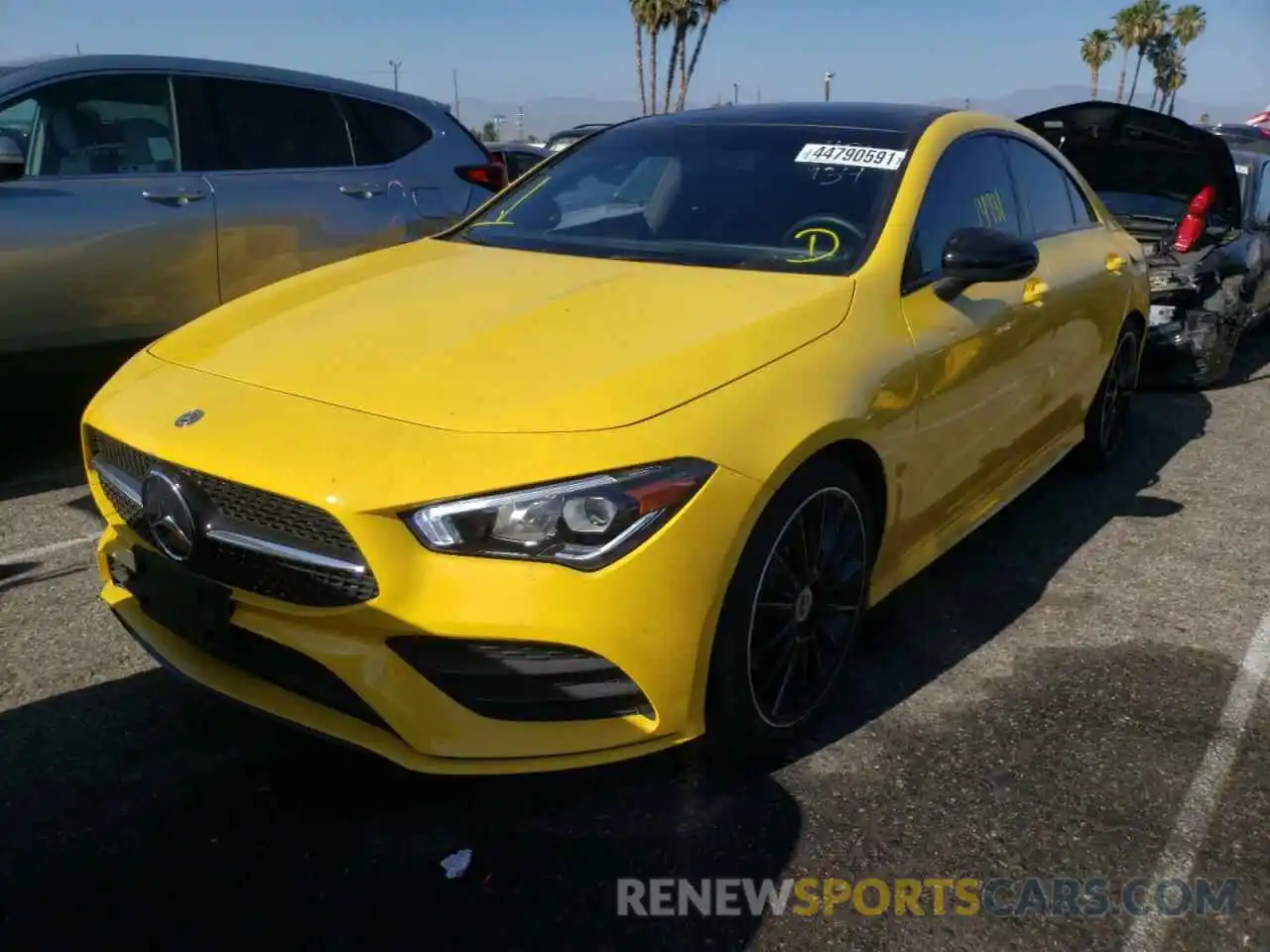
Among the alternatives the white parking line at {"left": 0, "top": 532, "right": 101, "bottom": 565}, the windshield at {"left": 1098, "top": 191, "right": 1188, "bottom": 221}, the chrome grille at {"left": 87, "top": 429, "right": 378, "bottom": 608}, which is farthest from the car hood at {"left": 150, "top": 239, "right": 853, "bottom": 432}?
the windshield at {"left": 1098, "top": 191, "right": 1188, "bottom": 221}

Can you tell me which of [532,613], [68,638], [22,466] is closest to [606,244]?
[532,613]

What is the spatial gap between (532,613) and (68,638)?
5.98ft

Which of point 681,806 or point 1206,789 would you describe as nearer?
point 681,806

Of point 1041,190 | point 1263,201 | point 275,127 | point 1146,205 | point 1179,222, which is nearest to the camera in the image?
point 1041,190

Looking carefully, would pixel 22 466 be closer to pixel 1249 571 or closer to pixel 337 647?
pixel 337 647

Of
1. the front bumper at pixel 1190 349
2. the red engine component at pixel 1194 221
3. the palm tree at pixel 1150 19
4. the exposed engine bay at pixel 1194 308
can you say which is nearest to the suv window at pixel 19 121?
the exposed engine bay at pixel 1194 308

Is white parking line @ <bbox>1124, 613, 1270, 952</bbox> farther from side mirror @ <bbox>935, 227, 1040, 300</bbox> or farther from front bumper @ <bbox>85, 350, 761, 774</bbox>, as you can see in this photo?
side mirror @ <bbox>935, 227, 1040, 300</bbox>

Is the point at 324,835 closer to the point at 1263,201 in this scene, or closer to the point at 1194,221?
the point at 1194,221

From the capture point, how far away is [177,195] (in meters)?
4.59

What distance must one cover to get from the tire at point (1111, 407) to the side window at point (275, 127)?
12.0 feet

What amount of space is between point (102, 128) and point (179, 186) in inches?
14.1

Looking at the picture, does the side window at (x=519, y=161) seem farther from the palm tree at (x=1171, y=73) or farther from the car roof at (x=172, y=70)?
the palm tree at (x=1171, y=73)

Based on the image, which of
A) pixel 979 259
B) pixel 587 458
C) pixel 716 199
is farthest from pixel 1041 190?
pixel 587 458

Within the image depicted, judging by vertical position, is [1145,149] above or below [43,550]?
above
